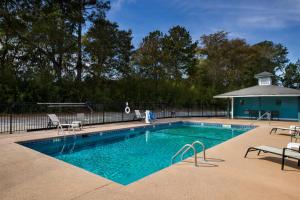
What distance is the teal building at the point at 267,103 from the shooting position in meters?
16.7

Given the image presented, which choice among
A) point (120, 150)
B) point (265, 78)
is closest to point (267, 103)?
point (265, 78)

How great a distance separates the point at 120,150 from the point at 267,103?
555 inches

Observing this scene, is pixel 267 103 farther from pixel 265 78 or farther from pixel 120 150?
pixel 120 150

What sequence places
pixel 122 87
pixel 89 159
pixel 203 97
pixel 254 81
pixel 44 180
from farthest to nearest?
1. pixel 254 81
2. pixel 203 97
3. pixel 122 87
4. pixel 89 159
5. pixel 44 180

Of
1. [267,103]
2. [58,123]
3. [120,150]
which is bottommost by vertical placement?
[120,150]

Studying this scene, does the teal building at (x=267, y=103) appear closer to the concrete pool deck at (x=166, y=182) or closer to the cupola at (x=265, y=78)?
the cupola at (x=265, y=78)

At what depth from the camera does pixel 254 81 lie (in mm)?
35781

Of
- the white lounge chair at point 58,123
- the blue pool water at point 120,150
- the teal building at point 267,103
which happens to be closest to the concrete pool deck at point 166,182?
the blue pool water at point 120,150

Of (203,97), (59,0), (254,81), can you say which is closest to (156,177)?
(59,0)

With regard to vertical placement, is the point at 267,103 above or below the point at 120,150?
above

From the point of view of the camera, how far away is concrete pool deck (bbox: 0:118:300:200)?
3.39 meters

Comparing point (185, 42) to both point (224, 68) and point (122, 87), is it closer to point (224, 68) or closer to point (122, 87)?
point (224, 68)

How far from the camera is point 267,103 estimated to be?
1811 cm

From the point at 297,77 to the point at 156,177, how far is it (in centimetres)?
4478
